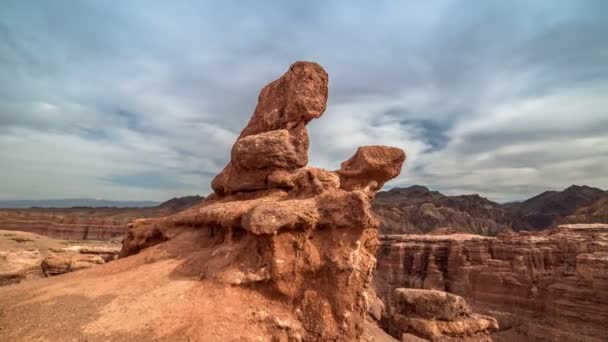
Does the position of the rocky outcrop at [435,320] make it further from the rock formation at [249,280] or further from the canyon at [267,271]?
the rock formation at [249,280]

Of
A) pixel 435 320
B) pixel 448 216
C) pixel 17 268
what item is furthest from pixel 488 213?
pixel 17 268

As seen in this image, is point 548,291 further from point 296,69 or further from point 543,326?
point 296,69

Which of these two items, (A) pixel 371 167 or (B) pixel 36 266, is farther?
(B) pixel 36 266

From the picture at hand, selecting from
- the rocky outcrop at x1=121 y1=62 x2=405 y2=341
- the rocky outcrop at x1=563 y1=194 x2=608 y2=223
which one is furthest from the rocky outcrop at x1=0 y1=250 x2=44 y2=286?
the rocky outcrop at x1=563 y1=194 x2=608 y2=223

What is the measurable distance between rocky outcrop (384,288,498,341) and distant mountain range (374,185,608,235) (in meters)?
52.4

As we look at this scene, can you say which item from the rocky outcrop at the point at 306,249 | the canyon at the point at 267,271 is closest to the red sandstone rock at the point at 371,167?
the canyon at the point at 267,271

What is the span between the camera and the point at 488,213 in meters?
91.7

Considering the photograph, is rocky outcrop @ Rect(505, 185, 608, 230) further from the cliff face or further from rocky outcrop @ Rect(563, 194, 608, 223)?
the cliff face

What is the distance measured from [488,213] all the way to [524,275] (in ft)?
208

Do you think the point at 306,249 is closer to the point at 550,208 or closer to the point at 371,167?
the point at 371,167

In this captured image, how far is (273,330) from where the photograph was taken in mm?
7289

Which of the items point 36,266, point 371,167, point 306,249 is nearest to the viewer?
point 306,249

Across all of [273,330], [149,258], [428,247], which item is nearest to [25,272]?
[149,258]

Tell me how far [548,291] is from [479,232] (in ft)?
179
